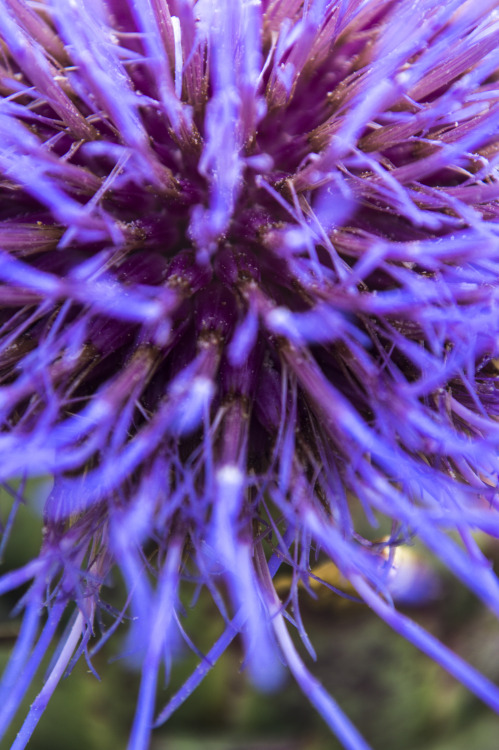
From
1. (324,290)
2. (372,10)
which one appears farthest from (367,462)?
(372,10)

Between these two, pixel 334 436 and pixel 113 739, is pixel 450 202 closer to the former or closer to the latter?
pixel 334 436

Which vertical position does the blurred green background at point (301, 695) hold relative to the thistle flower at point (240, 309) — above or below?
below

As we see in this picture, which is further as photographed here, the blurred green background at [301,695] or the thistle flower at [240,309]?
the blurred green background at [301,695]

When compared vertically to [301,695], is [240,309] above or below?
above

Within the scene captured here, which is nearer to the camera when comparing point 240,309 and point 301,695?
point 240,309
